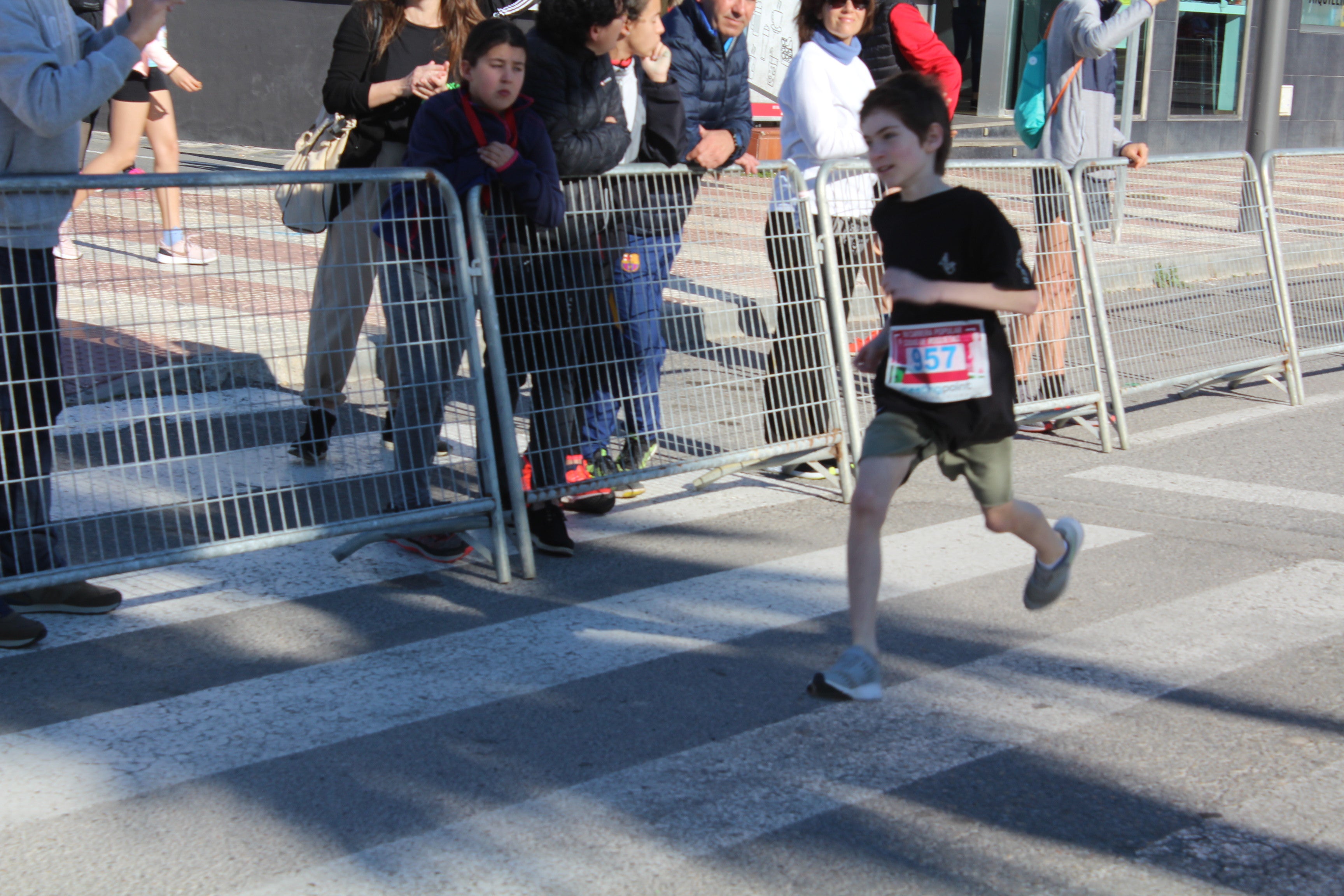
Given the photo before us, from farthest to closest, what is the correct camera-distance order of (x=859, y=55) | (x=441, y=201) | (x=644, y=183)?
(x=859, y=55) < (x=644, y=183) < (x=441, y=201)

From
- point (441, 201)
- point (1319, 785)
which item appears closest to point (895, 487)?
point (1319, 785)

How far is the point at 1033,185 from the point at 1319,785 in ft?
14.1

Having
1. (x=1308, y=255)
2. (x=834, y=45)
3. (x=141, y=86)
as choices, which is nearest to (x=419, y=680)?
(x=834, y=45)

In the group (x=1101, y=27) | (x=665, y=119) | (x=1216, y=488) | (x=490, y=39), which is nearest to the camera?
(x=490, y=39)

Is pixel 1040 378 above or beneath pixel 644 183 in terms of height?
beneath

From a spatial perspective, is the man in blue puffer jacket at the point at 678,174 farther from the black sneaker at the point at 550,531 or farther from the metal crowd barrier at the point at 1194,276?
the metal crowd barrier at the point at 1194,276

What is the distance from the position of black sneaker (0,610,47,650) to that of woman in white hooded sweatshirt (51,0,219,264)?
1.18m

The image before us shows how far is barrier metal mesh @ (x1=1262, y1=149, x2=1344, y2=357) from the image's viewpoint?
840 cm

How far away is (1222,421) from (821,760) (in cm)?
494

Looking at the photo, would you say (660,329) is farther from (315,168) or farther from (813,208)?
(315,168)

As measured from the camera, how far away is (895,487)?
3725mm

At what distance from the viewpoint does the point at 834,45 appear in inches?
241

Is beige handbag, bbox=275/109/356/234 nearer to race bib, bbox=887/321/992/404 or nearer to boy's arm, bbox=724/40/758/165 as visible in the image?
boy's arm, bbox=724/40/758/165

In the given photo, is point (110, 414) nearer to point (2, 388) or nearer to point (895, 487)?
point (2, 388)
